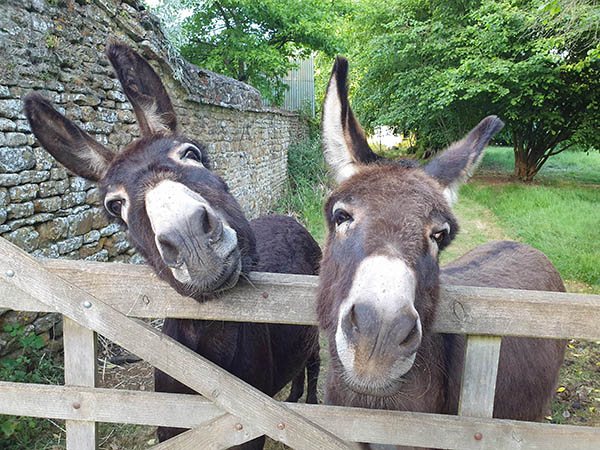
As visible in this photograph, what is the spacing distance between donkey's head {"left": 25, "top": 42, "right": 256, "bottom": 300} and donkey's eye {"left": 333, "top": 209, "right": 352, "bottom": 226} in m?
0.44

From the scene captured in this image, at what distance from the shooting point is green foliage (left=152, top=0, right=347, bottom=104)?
46.7 ft

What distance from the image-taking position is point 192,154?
7.04 ft

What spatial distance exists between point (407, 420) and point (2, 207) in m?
3.71

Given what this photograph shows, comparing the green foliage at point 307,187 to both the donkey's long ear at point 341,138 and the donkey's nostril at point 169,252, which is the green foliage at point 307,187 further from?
the donkey's nostril at point 169,252

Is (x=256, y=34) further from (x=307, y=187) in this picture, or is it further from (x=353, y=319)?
(x=353, y=319)

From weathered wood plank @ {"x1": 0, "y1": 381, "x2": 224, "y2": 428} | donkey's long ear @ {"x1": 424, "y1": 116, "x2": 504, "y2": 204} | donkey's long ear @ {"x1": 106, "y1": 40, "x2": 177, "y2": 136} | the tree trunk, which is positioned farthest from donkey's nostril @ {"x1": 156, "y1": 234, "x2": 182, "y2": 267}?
the tree trunk

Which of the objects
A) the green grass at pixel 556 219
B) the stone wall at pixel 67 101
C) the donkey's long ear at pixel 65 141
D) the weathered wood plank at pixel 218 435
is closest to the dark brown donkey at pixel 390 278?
→ the weathered wood plank at pixel 218 435

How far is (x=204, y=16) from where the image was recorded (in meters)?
15.0

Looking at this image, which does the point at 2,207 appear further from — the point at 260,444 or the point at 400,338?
the point at 400,338

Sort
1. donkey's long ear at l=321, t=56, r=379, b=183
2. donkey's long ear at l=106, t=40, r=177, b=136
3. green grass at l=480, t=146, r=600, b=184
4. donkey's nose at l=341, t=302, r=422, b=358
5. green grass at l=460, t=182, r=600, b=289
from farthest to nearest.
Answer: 1. green grass at l=480, t=146, r=600, b=184
2. green grass at l=460, t=182, r=600, b=289
3. donkey's long ear at l=106, t=40, r=177, b=136
4. donkey's long ear at l=321, t=56, r=379, b=183
5. donkey's nose at l=341, t=302, r=422, b=358

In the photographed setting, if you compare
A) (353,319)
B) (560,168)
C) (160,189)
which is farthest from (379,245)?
(560,168)

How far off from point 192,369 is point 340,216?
87 cm

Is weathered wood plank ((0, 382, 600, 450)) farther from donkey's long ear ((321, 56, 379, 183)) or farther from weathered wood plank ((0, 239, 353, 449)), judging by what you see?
donkey's long ear ((321, 56, 379, 183))

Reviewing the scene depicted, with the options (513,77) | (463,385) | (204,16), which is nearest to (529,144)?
(513,77)
